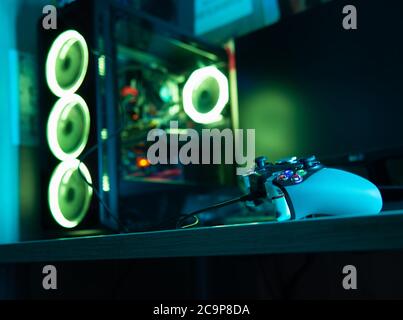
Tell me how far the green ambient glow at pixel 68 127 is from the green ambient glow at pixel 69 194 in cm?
2

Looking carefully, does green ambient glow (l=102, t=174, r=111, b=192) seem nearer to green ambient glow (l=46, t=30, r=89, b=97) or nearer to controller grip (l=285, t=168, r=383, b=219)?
green ambient glow (l=46, t=30, r=89, b=97)

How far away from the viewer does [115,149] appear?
0.81 m

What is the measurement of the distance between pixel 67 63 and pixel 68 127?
12 centimetres

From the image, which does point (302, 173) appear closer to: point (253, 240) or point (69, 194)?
point (253, 240)

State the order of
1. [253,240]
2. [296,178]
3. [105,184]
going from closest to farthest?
[253,240], [296,178], [105,184]

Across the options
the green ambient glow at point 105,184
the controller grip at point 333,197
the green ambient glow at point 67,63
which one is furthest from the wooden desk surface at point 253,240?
the green ambient glow at point 67,63

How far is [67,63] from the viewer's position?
2.86 feet

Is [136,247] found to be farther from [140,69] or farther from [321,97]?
[140,69]

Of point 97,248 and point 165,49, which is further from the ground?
point 165,49

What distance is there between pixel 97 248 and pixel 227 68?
0.74 m

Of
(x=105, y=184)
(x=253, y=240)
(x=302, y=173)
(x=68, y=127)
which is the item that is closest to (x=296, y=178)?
(x=302, y=173)

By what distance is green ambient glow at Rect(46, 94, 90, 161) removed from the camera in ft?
2.65

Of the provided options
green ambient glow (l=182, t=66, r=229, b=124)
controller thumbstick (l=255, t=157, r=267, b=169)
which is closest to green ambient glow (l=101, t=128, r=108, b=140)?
green ambient glow (l=182, t=66, r=229, b=124)
